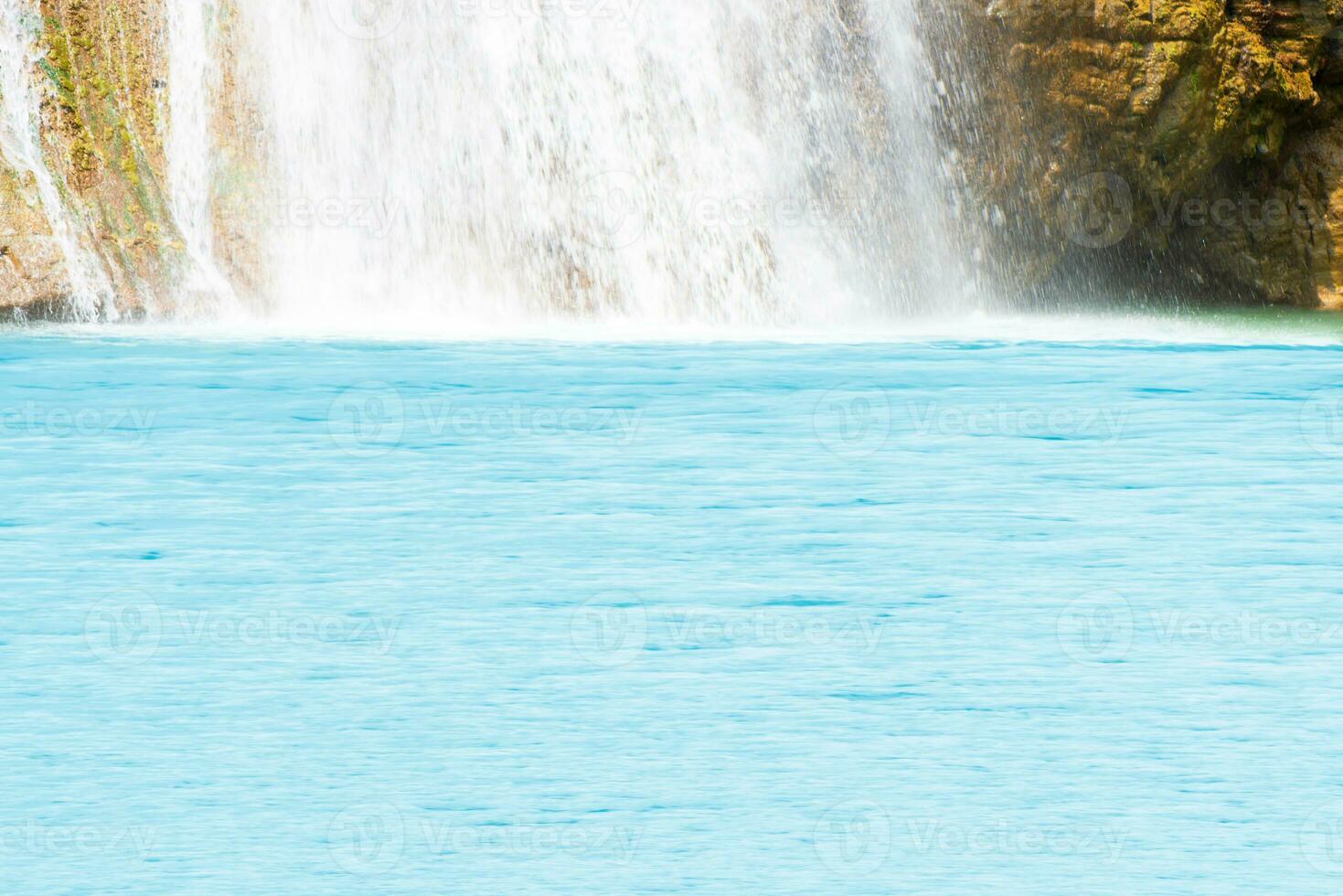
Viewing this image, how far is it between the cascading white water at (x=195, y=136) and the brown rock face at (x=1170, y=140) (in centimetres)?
546

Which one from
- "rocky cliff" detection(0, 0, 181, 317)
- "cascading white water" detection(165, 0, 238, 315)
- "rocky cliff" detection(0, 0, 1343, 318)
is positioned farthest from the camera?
"cascading white water" detection(165, 0, 238, 315)

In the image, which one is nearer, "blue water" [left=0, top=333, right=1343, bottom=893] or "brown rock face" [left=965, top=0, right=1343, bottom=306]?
"blue water" [left=0, top=333, right=1343, bottom=893]

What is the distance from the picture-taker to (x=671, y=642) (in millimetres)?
5027

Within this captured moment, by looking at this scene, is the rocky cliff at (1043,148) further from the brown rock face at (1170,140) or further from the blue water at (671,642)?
the blue water at (671,642)

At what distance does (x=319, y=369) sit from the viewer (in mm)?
9539

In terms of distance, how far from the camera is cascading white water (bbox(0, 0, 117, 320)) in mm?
12039

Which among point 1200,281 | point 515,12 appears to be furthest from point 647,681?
point 1200,281

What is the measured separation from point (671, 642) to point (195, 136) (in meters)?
8.83

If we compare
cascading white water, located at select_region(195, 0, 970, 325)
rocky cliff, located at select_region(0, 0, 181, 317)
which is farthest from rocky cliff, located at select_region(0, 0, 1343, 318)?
cascading white water, located at select_region(195, 0, 970, 325)

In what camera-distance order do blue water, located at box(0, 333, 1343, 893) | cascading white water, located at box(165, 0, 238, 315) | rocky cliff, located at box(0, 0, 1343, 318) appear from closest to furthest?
blue water, located at box(0, 333, 1343, 893)
rocky cliff, located at box(0, 0, 1343, 318)
cascading white water, located at box(165, 0, 238, 315)

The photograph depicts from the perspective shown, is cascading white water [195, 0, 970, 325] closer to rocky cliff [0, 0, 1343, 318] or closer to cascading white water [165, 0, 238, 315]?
cascading white water [165, 0, 238, 315]

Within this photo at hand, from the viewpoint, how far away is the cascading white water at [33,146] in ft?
39.5

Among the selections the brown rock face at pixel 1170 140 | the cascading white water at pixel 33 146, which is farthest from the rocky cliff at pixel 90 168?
the brown rock face at pixel 1170 140

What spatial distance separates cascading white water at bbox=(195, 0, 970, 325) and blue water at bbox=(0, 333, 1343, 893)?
402cm
